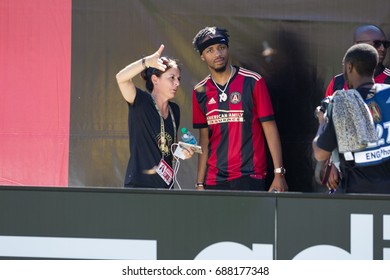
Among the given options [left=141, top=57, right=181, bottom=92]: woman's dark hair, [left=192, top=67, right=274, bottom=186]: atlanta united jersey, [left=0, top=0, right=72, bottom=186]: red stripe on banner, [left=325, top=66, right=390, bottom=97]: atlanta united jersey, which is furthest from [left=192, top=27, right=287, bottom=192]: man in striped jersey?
[left=0, top=0, right=72, bottom=186]: red stripe on banner

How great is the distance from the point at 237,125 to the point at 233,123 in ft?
0.10

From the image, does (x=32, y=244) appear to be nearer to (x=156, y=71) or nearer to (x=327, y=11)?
(x=156, y=71)

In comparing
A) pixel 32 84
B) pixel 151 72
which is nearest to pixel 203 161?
pixel 151 72

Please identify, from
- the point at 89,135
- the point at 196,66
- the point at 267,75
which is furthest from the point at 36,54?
the point at 267,75

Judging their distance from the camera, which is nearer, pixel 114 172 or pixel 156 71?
pixel 156 71

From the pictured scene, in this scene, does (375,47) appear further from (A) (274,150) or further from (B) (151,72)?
(B) (151,72)

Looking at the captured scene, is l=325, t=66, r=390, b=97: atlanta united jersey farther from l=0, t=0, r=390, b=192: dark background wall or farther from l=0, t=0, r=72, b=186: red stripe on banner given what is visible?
l=0, t=0, r=72, b=186: red stripe on banner

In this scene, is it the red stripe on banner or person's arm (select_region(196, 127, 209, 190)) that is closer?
person's arm (select_region(196, 127, 209, 190))

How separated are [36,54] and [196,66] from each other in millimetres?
1208

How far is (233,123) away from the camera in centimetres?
498

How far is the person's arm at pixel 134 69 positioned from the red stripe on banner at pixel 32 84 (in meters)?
1.17

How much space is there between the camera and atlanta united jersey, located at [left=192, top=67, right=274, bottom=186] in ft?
16.2

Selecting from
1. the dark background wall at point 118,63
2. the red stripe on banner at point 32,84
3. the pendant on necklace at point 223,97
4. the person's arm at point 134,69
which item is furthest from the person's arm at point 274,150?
the red stripe on banner at point 32,84

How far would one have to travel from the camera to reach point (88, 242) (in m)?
3.66
